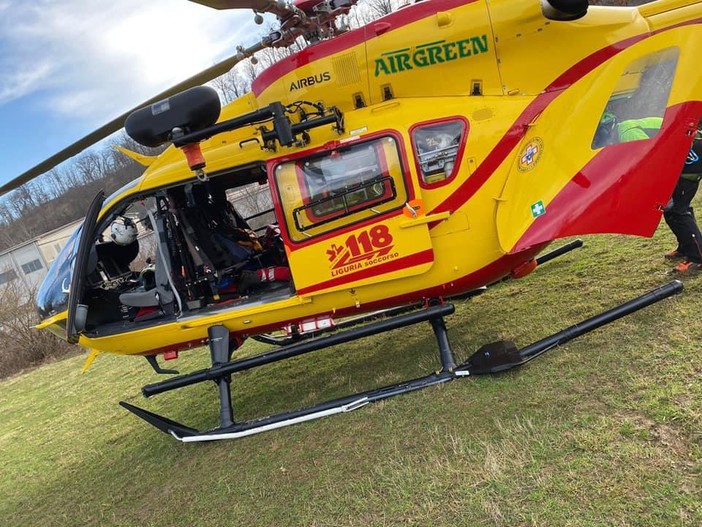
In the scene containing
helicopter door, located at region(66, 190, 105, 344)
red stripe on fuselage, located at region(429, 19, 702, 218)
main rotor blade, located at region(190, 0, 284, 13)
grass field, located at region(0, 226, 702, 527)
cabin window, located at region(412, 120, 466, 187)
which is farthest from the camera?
helicopter door, located at region(66, 190, 105, 344)

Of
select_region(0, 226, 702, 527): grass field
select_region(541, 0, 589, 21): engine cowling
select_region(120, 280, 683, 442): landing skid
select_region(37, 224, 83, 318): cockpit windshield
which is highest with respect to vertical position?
select_region(541, 0, 589, 21): engine cowling

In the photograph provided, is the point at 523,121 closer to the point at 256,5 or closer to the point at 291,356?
the point at 256,5

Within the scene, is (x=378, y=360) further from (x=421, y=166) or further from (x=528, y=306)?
(x=421, y=166)

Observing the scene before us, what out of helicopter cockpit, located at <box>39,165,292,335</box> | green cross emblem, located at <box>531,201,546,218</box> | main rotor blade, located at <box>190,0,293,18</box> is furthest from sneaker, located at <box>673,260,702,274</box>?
main rotor blade, located at <box>190,0,293,18</box>

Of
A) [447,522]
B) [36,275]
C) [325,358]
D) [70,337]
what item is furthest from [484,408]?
[36,275]

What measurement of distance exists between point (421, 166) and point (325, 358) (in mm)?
3000

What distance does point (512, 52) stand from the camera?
3.89 m

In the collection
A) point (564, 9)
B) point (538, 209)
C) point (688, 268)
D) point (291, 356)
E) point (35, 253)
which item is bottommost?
point (688, 268)

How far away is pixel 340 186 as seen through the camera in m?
4.02

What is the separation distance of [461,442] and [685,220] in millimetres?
3275

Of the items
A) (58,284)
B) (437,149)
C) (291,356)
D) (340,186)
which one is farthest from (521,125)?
(58,284)

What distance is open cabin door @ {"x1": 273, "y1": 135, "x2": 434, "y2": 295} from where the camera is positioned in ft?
12.8

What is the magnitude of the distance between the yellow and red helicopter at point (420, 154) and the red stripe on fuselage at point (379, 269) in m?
0.01

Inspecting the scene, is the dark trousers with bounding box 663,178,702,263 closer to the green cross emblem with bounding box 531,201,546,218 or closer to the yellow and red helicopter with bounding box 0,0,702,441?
the yellow and red helicopter with bounding box 0,0,702,441
